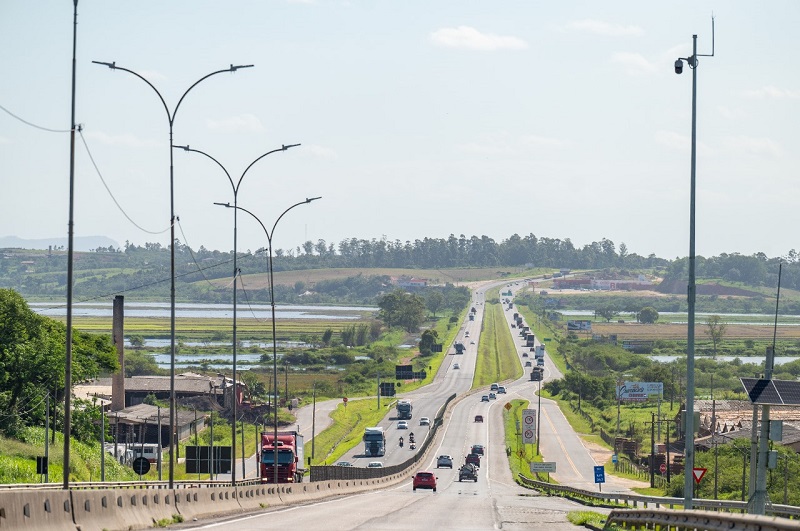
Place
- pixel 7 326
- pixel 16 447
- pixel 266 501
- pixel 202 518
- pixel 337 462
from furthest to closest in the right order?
pixel 337 462, pixel 7 326, pixel 16 447, pixel 266 501, pixel 202 518

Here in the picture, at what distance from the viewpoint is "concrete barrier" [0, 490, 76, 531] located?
1977 centimetres

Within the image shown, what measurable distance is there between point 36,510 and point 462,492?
57.4 m

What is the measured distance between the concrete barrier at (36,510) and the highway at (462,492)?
5.58 metres

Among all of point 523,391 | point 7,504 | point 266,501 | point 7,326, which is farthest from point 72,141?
point 523,391

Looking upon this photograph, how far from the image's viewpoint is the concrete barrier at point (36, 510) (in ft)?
64.8

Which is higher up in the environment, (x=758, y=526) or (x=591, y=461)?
(x=758, y=526)

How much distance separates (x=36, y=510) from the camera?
2100 centimetres

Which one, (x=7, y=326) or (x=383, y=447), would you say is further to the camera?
(x=383, y=447)

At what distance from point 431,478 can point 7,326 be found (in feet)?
109

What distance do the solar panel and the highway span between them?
6906 millimetres

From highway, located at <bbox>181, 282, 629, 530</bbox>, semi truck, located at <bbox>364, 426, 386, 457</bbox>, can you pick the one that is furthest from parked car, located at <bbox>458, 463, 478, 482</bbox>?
semi truck, located at <bbox>364, 426, 386, 457</bbox>

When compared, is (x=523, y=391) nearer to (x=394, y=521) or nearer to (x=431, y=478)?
(x=431, y=478)

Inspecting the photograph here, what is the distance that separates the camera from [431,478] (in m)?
80.1

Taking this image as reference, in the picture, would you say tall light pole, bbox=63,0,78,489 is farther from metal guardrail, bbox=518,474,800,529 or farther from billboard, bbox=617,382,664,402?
billboard, bbox=617,382,664,402
